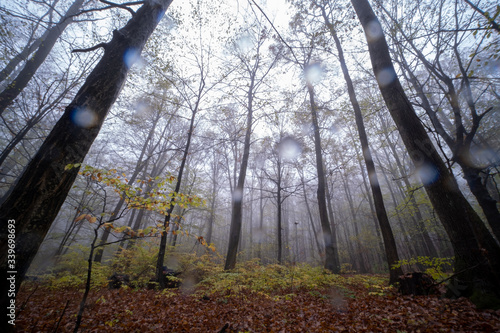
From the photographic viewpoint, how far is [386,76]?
13.2 feet

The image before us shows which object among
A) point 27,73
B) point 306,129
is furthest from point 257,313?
point 27,73

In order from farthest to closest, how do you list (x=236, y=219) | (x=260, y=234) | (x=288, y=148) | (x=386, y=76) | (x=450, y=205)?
(x=260, y=234) < (x=288, y=148) < (x=236, y=219) < (x=386, y=76) < (x=450, y=205)

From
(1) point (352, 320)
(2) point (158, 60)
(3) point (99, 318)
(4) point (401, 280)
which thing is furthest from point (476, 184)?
(2) point (158, 60)

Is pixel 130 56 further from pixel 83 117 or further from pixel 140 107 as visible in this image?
pixel 140 107

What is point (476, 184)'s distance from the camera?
15.1ft

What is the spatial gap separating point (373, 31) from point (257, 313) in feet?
23.3

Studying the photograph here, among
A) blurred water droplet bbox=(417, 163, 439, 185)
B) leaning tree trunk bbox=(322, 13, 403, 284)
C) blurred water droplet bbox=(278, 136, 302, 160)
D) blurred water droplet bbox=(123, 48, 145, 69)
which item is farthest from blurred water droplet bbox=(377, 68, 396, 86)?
blurred water droplet bbox=(278, 136, 302, 160)

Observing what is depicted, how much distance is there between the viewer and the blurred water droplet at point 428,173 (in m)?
3.39

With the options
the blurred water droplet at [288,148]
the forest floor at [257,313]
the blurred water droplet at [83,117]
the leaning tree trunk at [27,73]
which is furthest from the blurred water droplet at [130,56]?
the blurred water droplet at [288,148]

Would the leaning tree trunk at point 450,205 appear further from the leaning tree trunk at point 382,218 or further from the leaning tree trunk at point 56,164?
the leaning tree trunk at point 56,164

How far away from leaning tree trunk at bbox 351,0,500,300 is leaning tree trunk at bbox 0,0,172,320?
16.1 feet

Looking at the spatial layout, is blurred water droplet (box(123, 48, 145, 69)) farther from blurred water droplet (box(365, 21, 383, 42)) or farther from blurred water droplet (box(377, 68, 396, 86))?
blurred water droplet (box(365, 21, 383, 42))

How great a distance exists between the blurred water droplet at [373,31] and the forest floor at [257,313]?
5587 millimetres

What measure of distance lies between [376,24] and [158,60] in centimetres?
789
